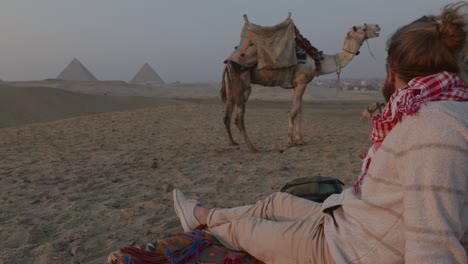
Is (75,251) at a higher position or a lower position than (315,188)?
lower

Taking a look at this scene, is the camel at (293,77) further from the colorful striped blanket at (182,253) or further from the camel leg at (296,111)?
the colorful striped blanket at (182,253)

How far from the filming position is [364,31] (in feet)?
27.0

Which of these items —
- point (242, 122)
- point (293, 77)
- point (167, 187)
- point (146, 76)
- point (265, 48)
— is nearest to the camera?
point (167, 187)

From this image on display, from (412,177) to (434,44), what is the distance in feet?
1.76

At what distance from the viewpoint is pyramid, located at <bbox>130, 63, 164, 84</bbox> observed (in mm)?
116287

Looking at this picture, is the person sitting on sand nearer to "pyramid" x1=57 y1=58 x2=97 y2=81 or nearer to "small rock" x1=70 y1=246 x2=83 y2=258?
"small rock" x1=70 y1=246 x2=83 y2=258

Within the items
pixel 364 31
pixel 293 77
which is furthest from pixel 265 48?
pixel 364 31

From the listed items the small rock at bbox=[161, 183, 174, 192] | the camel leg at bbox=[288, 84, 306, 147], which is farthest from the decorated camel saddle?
the small rock at bbox=[161, 183, 174, 192]

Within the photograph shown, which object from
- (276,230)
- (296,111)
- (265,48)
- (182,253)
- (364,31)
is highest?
(364,31)

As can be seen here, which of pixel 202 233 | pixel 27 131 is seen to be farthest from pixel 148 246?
pixel 27 131

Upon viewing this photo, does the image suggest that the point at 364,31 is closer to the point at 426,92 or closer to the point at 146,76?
the point at 426,92

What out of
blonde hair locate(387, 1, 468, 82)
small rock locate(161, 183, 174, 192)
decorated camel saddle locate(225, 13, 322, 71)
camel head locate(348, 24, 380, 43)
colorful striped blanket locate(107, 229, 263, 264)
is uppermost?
camel head locate(348, 24, 380, 43)

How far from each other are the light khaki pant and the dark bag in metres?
0.45

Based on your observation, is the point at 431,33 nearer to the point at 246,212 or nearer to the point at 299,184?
the point at 246,212
